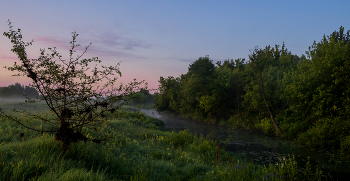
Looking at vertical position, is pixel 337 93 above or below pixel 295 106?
above

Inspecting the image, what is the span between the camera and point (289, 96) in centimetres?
2178

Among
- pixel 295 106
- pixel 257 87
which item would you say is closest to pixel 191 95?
pixel 257 87

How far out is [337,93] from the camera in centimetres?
1875

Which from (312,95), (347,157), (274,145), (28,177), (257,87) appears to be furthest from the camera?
(257,87)

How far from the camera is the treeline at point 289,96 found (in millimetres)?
16797

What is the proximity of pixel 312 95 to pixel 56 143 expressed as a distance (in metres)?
21.8

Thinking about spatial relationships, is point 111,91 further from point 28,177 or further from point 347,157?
point 347,157

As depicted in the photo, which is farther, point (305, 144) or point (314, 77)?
point (314, 77)

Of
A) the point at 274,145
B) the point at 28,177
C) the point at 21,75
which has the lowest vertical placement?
the point at 274,145

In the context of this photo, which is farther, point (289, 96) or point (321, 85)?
point (289, 96)

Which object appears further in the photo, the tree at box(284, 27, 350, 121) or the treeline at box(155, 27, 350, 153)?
the tree at box(284, 27, 350, 121)

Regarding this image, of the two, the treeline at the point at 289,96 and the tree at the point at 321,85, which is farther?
the tree at the point at 321,85

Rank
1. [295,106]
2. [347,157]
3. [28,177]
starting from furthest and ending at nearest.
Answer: [295,106] < [347,157] < [28,177]

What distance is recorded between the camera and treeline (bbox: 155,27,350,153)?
16797 millimetres
